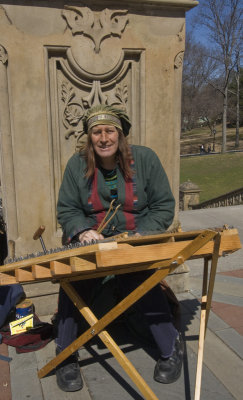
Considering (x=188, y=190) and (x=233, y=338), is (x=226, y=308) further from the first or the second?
(x=188, y=190)

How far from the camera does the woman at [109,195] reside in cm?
238

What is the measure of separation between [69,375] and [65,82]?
2.27 m

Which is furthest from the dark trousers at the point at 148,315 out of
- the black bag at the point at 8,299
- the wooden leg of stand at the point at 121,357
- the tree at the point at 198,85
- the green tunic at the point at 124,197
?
the tree at the point at 198,85

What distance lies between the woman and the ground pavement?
0.39ft

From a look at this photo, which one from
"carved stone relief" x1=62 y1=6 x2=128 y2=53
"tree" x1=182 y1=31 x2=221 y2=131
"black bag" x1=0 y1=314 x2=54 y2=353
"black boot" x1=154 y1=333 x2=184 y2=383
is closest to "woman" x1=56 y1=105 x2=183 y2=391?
"black boot" x1=154 y1=333 x2=184 y2=383

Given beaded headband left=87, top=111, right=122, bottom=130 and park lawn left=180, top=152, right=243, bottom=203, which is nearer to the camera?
beaded headband left=87, top=111, right=122, bottom=130

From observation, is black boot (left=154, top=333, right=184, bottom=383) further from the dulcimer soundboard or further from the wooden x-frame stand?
the dulcimer soundboard

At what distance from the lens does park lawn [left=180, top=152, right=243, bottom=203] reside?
16453 mm

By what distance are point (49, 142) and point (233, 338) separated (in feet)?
7.06

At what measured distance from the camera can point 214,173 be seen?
1941cm

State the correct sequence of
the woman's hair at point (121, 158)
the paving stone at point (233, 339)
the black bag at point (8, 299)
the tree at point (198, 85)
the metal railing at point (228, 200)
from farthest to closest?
the tree at point (198, 85) → the metal railing at point (228, 200) → the black bag at point (8, 299) → the paving stone at point (233, 339) → the woman's hair at point (121, 158)

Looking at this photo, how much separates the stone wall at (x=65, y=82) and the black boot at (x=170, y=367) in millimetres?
1441

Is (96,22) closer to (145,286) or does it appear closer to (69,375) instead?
(145,286)

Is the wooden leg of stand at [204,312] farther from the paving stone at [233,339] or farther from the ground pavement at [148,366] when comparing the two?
the paving stone at [233,339]
